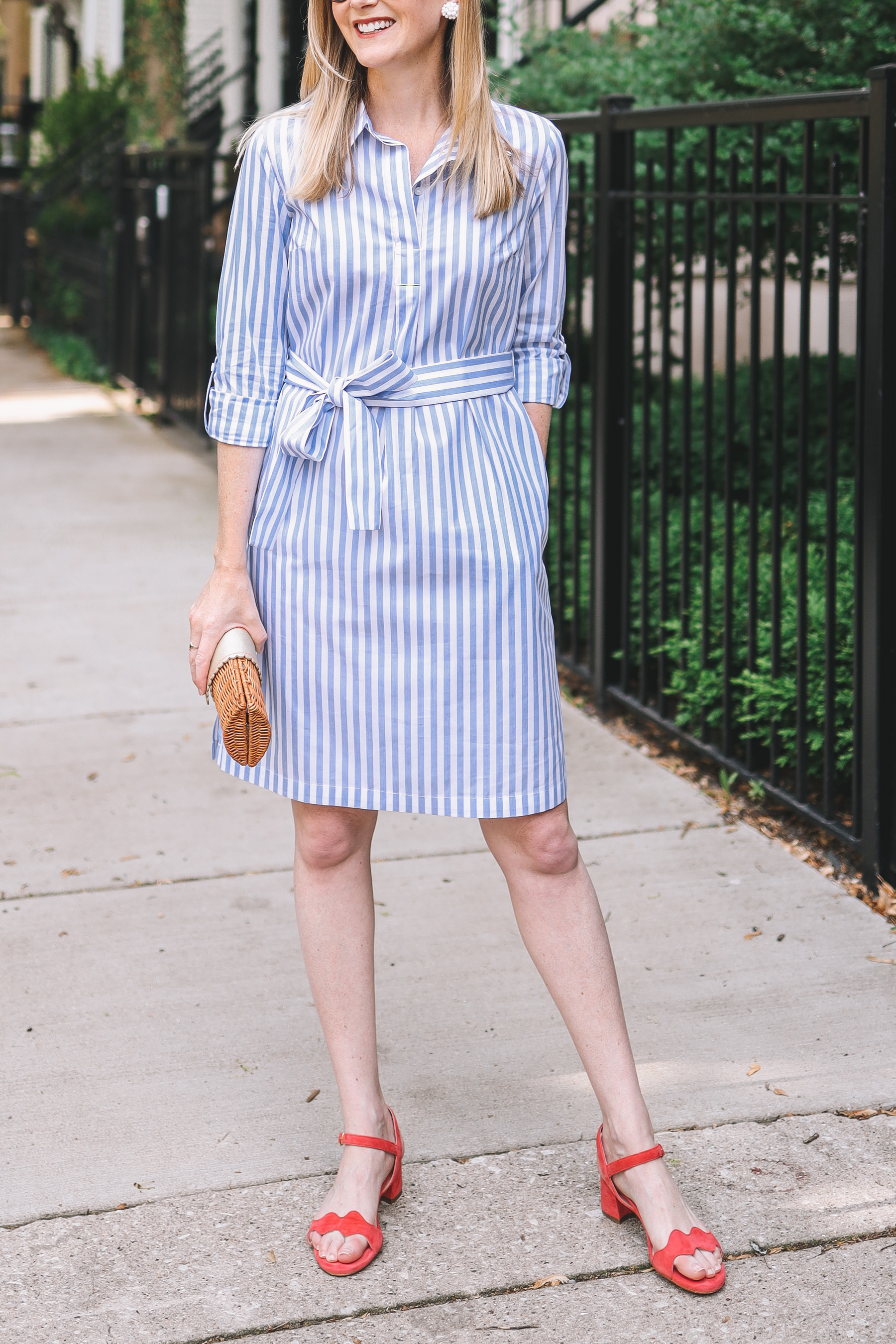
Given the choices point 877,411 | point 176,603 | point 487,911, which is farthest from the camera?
point 176,603

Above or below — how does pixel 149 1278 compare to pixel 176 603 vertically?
below

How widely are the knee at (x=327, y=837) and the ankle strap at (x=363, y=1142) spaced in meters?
0.43

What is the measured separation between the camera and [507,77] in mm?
6969

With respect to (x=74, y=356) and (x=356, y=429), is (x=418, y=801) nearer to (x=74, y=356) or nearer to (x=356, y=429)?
(x=356, y=429)

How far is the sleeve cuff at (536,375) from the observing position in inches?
101

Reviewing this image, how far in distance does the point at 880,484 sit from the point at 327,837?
168 cm

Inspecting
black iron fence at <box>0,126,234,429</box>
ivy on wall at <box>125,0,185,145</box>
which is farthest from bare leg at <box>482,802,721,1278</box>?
ivy on wall at <box>125,0,185,145</box>

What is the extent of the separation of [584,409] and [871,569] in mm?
3374

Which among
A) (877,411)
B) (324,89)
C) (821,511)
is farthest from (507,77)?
(324,89)

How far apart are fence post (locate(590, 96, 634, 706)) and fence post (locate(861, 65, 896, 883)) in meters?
1.46

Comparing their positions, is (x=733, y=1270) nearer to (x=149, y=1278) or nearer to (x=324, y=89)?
(x=149, y=1278)

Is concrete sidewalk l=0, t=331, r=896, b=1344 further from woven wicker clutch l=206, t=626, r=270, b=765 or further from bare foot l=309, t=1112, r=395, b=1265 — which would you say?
woven wicker clutch l=206, t=626, r=270, b=765

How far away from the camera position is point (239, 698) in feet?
7.67

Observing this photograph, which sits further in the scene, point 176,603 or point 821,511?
point 176,603
